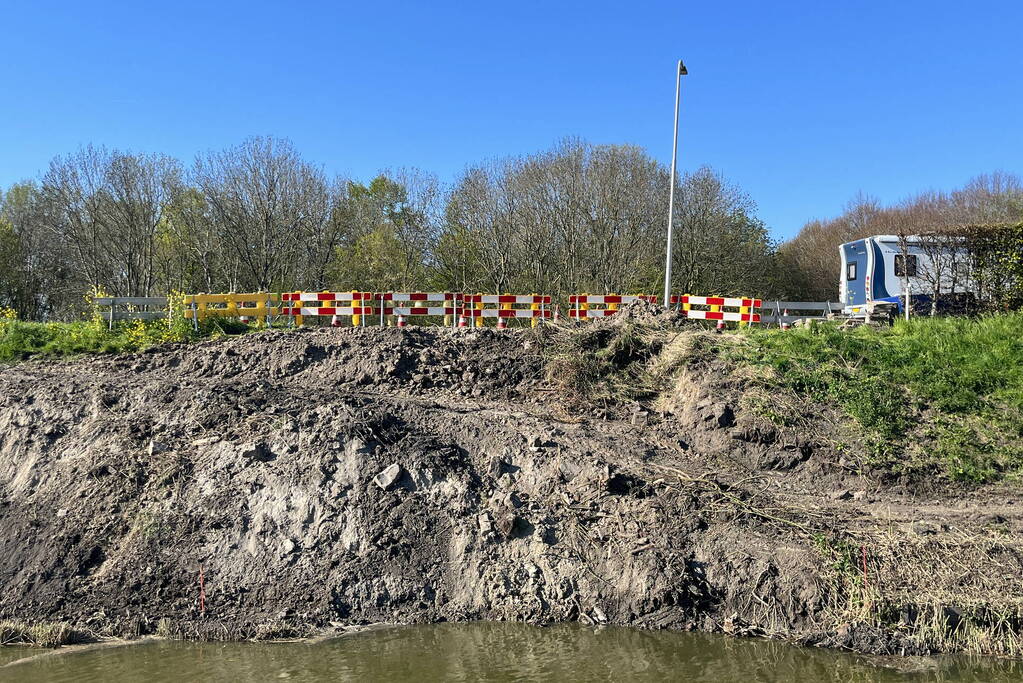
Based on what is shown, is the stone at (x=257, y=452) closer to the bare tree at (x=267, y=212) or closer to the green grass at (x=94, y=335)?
the green grass at (x=94, y=335)

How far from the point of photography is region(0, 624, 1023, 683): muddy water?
270 inches

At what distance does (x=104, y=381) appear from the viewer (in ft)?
39.5

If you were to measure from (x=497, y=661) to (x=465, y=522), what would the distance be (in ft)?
6.44

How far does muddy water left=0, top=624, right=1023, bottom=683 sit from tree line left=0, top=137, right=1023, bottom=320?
81.1 ft

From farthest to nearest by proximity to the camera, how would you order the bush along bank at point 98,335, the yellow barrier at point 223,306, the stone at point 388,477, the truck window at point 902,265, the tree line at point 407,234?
the tree line at point 407,234
the truck window at point 902,265
the yellow barrier at point 223,306
the bush along bank at point 98,335
the stone at point 388,477

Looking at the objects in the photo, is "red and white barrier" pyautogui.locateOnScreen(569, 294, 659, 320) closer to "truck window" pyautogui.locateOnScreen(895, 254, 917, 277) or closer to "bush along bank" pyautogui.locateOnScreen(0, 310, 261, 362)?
"bush along bank" pyautogui.locateOnScreen(0, 310, 261, 362)

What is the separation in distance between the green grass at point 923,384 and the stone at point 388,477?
230 inches

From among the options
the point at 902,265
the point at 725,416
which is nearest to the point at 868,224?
the point at 902,265

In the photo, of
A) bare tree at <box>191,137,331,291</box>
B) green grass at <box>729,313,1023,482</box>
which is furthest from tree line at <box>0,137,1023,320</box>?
green grass at <box>729,313,1023,482</box>

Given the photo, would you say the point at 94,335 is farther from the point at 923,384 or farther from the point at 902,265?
the point at 902,265

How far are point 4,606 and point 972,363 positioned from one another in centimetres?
1323

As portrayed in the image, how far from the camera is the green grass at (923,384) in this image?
401 inches

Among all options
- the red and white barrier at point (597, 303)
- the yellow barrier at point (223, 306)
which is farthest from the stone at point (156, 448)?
the red and white barrier at point (597, 303)

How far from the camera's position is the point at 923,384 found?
36.9 feet
